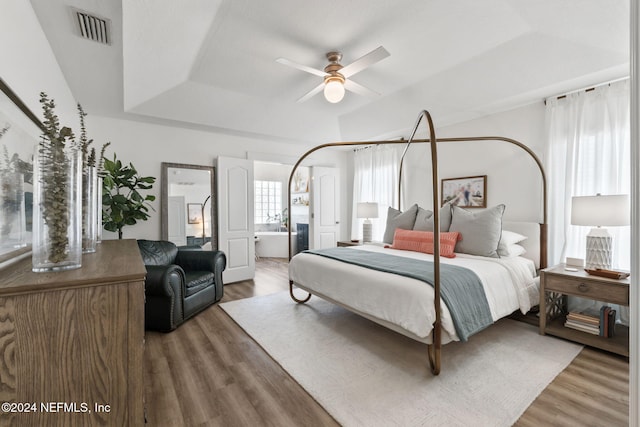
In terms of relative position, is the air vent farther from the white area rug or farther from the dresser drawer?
the dresser drawer

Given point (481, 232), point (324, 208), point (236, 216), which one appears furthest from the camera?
point (324, 208)

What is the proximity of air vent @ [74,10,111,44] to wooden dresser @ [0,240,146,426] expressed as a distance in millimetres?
1942

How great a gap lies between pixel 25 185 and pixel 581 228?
4675mm

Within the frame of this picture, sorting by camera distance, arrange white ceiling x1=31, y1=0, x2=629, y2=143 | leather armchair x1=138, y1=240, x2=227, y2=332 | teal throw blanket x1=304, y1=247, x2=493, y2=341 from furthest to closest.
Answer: leather armchair x1=138, y1=240, x2=227, y2=332 → white ceiling x1=31, y1=0, x2=629, y2=143 → teal throw blanket x1=304, y1=247, x2=493, y2=341

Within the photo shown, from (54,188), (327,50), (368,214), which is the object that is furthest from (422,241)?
(54,188)

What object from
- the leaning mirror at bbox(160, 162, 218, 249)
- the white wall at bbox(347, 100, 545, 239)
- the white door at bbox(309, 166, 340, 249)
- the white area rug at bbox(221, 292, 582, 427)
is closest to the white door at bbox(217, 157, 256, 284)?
the leaning mirror at bbox(160, 162, 218, 249)

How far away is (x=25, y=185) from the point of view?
1.38m

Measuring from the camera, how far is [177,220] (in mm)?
4340

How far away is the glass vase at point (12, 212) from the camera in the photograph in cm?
119

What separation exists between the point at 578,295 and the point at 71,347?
3.47m

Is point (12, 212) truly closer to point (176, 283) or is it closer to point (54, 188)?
point (54, 188)

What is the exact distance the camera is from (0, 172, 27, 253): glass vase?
46.9 inches

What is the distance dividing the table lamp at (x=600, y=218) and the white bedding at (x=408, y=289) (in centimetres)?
54

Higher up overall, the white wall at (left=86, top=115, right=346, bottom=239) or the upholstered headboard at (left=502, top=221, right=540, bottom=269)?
the white wall at (left=86, top=115, right=346, bottom=239)
